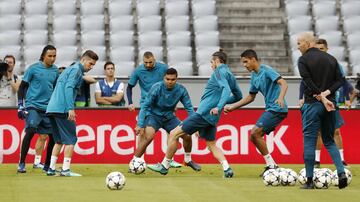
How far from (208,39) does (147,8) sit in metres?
2.14

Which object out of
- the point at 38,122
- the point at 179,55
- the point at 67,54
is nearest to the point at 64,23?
the point at 67,54

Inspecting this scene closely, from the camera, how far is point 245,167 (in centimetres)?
2081

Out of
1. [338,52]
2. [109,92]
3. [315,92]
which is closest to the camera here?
[315,92]

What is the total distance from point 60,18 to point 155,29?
7.90 feet

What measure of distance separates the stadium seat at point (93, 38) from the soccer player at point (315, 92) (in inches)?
519

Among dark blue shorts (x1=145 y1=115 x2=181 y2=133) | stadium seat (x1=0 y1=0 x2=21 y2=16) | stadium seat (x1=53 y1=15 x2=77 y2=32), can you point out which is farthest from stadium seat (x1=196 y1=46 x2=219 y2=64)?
dark blue shorts (x1=145 y1=115 x2=181 y2=133)

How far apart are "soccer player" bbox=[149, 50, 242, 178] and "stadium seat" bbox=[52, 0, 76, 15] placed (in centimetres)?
1118

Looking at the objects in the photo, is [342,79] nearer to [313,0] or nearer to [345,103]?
[345,103]

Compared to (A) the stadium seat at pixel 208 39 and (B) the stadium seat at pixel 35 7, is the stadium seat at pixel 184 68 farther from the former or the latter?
(B) the stadium seat at pixel 35 7

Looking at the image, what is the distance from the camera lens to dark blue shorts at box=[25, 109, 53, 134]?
18.9 metres

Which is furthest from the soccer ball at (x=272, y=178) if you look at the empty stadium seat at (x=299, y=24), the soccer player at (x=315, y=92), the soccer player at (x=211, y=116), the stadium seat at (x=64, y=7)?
the stadium seat at (x=64, y=7)

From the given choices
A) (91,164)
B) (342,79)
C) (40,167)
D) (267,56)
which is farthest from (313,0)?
(342,79)

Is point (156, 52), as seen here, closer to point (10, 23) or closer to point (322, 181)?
point (10, 23)

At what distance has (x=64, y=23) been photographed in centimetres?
2822
